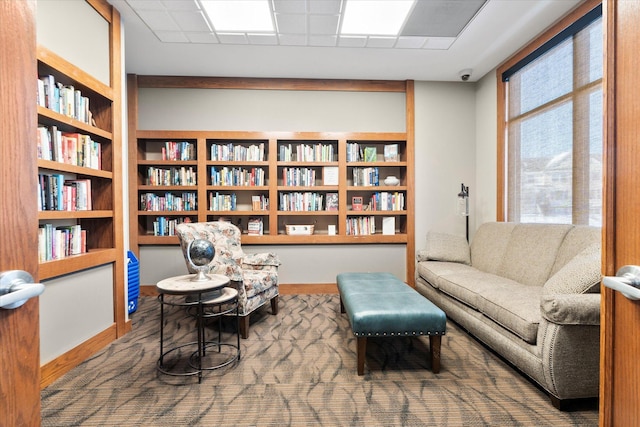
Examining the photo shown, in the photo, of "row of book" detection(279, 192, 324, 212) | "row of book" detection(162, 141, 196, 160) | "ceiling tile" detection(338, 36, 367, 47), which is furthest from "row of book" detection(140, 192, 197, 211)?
"ceiling tile" detection(338, 36, 367, 47)

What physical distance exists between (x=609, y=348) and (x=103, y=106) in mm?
3528

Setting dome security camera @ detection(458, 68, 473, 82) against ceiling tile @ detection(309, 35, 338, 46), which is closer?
ceiling tile @ detection(309, 35, 338, 46)

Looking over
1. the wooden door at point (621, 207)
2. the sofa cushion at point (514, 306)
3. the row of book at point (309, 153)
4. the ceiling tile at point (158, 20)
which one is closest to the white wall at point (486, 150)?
the sofa cushion at point (514, 306)

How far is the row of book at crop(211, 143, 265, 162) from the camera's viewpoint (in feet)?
14.3

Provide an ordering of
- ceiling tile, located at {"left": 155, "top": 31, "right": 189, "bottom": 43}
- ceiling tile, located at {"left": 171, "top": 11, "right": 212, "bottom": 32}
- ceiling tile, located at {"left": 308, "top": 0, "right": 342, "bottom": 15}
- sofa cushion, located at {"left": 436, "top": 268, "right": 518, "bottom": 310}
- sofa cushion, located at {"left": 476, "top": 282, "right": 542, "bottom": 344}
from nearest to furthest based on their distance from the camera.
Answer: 1. sofa cushion, located at {"left": 476, "top": 282, "right": 542, "bottom": 344}
2. sofa cushion, located at {"left": 436, "top": 268, "right": 518, "bottom": 310}
3. ceiling tile, located at {"left": 308, "top": 0, "right": 342, "bottom": 15}
4. ceiling tile, located at {"left": 171, "top": 11, "right": 212, "bottom": 32}
5. ceiling tile, located at {"left": 155, "top": 31, "right": 189, "bottom": 43}

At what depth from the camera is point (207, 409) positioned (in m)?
1.83

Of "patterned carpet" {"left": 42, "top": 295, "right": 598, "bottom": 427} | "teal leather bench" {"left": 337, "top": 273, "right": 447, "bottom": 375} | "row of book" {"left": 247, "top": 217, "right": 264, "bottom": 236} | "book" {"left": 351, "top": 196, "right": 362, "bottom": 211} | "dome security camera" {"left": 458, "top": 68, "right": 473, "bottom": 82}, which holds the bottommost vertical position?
"patterned carpet" {"left": 42, "top": 295, "right": 598, "bottom": 427}

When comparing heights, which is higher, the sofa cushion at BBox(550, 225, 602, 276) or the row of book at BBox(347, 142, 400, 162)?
the row of book at BBox(347, 142, 400, 162)

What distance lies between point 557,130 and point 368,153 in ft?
7.02

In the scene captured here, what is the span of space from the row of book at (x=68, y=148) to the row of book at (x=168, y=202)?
1.57m

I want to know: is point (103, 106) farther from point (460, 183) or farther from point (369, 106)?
point (460, 183)

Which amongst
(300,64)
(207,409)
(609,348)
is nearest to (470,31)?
(300,64)

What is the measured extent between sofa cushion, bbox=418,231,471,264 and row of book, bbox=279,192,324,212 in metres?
1.54

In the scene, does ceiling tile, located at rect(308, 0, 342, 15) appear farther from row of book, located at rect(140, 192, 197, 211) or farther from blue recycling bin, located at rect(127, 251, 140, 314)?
blue recycling bin, located at rect(127, 251, 140, 314)
